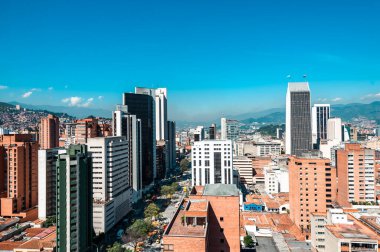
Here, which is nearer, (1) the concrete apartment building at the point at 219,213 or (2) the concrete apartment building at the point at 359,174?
(1) the concrete apartment building at the point at 219,213

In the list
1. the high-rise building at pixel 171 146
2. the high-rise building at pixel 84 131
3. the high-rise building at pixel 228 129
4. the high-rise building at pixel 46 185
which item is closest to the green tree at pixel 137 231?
the high-rise building at pixel 46 185

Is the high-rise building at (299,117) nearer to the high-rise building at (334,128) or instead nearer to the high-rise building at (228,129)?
the high-rise building at (334,128)

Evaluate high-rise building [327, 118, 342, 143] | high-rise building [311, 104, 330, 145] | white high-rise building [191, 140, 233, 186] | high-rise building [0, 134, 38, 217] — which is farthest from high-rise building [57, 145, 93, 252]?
high-rise building [311, 104, 330, 145]

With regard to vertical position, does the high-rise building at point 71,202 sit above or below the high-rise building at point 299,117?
below

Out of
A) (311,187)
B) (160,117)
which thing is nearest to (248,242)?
(311,187)

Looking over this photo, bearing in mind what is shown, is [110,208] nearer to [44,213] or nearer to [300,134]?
[44,213]
